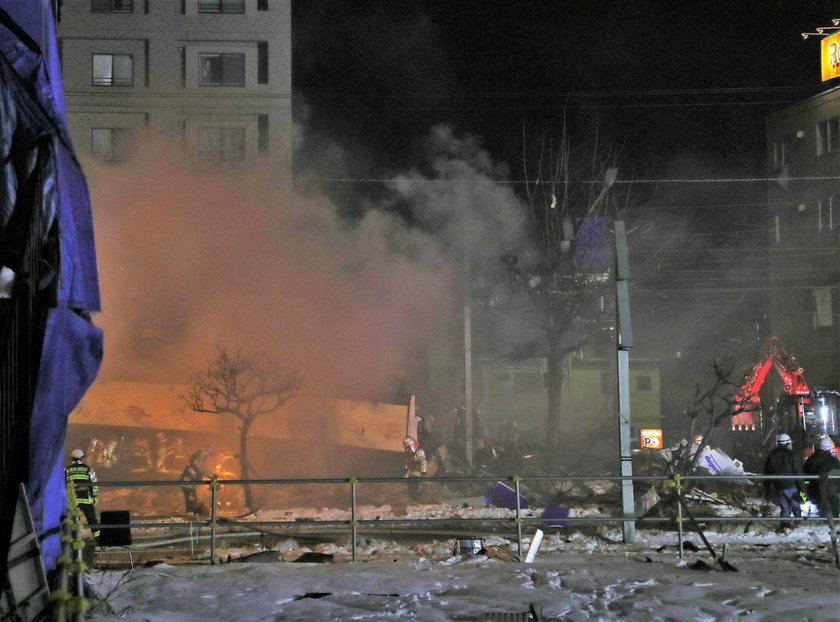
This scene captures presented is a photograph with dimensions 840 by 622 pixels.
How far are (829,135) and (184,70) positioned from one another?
85.2ft

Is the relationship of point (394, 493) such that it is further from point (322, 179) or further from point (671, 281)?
point (671, 281)

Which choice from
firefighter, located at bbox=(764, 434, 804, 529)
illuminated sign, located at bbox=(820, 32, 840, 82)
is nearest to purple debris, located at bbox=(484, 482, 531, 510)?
firefighter, located at bbox=(764, 434, 804, 529)

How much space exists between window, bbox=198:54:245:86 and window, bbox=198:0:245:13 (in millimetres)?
1636

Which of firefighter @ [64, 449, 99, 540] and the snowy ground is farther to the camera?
firefighter @ [64, 449, 99, 540]

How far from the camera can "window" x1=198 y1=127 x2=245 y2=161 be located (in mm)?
31156

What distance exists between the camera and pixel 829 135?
36406 mm

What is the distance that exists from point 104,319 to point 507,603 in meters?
19.9

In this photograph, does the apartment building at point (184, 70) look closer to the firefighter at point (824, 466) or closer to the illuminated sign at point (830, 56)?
the illuminated sign at point (830, 56)

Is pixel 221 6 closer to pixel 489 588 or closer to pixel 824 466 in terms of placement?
pixel 824 466

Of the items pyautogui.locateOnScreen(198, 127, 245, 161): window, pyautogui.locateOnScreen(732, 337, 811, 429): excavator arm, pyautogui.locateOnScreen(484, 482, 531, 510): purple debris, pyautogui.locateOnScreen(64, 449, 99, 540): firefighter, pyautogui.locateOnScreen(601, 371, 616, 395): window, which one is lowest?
pyautogui.locateOnScreen(484, 482, 531, 510): purple debris

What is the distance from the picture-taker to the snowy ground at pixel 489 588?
702 centimetres

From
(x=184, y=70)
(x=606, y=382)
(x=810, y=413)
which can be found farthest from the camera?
(x=606, y=382)

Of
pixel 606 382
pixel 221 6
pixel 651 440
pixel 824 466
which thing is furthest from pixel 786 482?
pixel 606 382

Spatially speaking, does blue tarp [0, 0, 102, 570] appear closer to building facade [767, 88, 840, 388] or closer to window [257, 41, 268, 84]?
window [257, 41, 268, 84]
